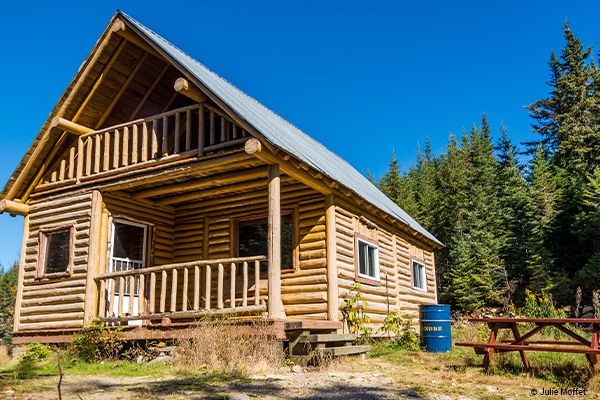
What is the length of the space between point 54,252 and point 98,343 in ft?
12.2

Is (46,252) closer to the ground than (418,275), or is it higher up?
higher up

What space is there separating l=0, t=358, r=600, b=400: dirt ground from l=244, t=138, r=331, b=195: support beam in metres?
4.18

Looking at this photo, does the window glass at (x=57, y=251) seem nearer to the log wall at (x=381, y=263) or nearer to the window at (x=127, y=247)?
the window at (x=127, y=247)

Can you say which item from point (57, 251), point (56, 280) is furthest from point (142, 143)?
point (56, 280)

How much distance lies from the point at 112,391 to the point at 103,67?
9639mm

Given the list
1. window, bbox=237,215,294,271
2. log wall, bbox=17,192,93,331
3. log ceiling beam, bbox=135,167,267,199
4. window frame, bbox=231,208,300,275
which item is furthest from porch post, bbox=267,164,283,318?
log wall, bbox=17,192,93,331

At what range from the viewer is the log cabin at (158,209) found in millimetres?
12273

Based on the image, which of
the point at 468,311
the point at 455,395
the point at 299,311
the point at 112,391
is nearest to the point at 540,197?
the point at 468,311

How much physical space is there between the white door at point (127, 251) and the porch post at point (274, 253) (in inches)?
201

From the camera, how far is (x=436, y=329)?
41.7ft


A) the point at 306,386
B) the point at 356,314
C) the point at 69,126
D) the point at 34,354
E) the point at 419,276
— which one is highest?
the point at 69,126

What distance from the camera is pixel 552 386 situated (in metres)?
7.64

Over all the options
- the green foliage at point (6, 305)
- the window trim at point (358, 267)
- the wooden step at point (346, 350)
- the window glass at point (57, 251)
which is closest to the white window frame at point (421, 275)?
the window trim at point (358, 267)

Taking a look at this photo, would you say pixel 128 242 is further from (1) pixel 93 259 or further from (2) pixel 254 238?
(2) pixel 254 238
